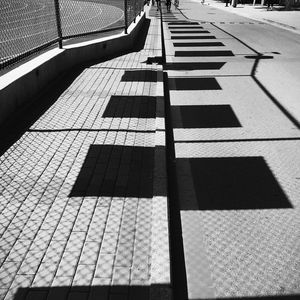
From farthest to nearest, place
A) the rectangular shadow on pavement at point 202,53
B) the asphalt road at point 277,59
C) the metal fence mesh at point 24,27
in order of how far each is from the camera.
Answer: the rectangular shadow on pavement at point 202,53 < the asphalt road at point 277,59 < the metal fence mesh at point 24,27

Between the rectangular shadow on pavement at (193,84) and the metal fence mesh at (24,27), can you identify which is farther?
the rectangular shadow on pavement at (193,84)

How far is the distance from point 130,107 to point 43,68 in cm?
255

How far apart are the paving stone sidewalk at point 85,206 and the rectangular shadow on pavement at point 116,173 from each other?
0.01 metres

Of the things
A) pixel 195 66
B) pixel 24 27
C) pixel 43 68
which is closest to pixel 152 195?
pixel 43 68

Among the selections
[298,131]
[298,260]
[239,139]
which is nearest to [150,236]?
[298,260]

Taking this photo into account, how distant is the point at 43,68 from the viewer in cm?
858

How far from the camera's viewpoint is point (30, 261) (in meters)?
3.44

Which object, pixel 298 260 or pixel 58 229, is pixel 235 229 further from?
pixel 58 229

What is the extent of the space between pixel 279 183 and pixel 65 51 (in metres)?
7.74

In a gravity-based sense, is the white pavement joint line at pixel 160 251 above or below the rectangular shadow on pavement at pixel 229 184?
above

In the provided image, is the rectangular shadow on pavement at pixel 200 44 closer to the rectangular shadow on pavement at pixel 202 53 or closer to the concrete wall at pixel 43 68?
the rectangular shadow on pavement at pixel 202 53

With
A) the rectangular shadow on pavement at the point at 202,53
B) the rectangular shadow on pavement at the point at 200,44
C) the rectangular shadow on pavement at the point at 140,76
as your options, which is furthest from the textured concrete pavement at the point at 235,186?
the rectangular shadow on pavement at the point at 200,44

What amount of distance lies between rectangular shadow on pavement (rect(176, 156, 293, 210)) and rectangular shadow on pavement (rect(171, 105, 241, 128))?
141cm

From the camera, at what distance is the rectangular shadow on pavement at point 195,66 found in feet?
37.2
